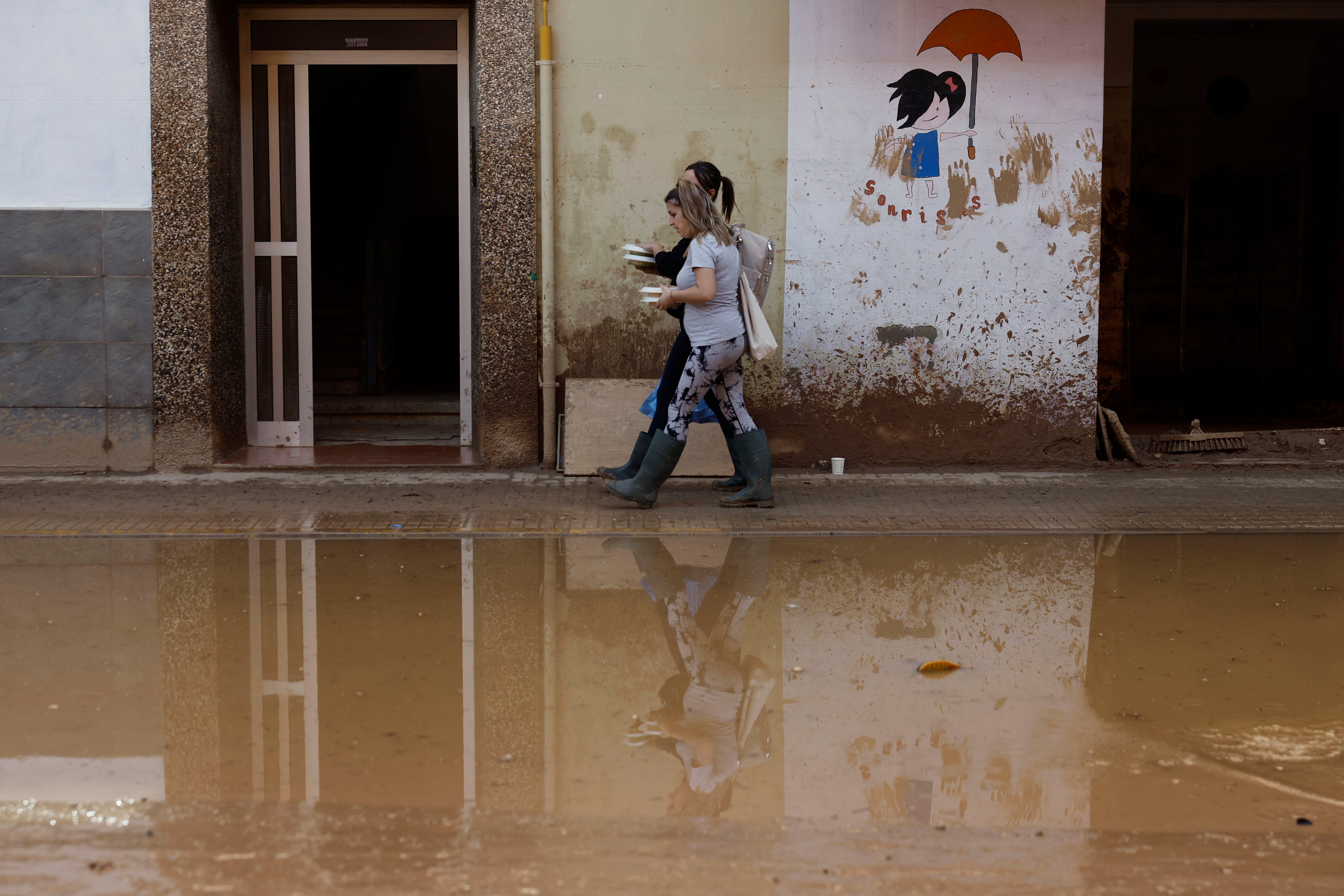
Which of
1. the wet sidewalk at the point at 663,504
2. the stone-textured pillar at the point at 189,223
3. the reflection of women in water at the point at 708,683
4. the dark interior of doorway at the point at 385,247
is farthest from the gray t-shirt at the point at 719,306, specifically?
the dark interior of doorway at the point at 385,247

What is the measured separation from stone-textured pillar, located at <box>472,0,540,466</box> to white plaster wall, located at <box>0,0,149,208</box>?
81.0 inches

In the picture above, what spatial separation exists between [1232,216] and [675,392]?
9.59 metres

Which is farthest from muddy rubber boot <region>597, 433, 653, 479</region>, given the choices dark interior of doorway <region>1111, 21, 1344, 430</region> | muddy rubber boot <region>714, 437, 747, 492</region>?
dark interior of doorway <region>1111, 21, 1344, 430</region>

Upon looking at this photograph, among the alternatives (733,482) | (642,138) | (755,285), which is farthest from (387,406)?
(755,285)

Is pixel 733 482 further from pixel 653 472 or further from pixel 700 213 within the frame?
pixel 700 213

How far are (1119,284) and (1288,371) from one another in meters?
4.59

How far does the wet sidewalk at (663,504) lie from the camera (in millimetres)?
6660

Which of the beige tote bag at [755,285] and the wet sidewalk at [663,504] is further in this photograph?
the beige tote bag at [755,285]

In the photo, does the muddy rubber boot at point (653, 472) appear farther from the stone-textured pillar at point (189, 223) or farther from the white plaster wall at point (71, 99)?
the white plaster wall at point (71, 99)

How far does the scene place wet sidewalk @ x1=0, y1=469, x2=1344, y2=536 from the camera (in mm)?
6660

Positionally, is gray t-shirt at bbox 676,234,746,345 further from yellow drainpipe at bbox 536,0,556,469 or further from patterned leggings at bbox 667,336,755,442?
yellow drainpipe at bbox 536,0,556,469

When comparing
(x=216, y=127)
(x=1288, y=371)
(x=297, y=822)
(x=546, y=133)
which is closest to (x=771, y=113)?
(x=546, y=133)

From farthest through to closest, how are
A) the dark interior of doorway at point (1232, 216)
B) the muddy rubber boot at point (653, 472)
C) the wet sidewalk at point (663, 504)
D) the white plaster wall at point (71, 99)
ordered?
the dark interior of doorway at point (1232, 216)
the white plaster wall at point (71, 99)
the muddy rubber boot at point (653, 472)
the wet sidewalk at point (663, 504)

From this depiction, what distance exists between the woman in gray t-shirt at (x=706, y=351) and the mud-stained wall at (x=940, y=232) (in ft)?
4.69
